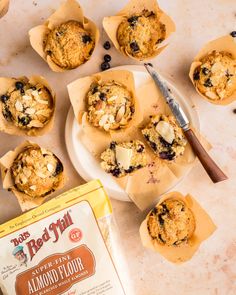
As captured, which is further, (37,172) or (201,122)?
(201,122)

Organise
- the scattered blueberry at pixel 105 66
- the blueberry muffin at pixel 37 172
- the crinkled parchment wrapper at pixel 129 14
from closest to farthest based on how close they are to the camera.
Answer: the blueberry muffin at pixel 37 172 < the crinkled parchment wrapper at pixel 129 14 < the scattered blueberry at pixel 105 66

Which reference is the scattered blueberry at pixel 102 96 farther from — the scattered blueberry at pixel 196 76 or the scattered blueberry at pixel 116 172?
the scattered blueberry at pixel 196 76

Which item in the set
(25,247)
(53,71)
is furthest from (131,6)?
(25,247)

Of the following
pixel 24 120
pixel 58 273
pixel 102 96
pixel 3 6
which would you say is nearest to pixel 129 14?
pixel 102 96

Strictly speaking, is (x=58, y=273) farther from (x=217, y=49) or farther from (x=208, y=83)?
(x=217, y=49)

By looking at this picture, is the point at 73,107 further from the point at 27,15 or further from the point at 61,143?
the point at 27,15

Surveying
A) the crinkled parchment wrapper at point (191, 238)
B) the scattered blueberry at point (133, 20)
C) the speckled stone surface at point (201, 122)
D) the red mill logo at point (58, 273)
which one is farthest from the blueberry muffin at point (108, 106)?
the red mill logo at point (58, 273)
